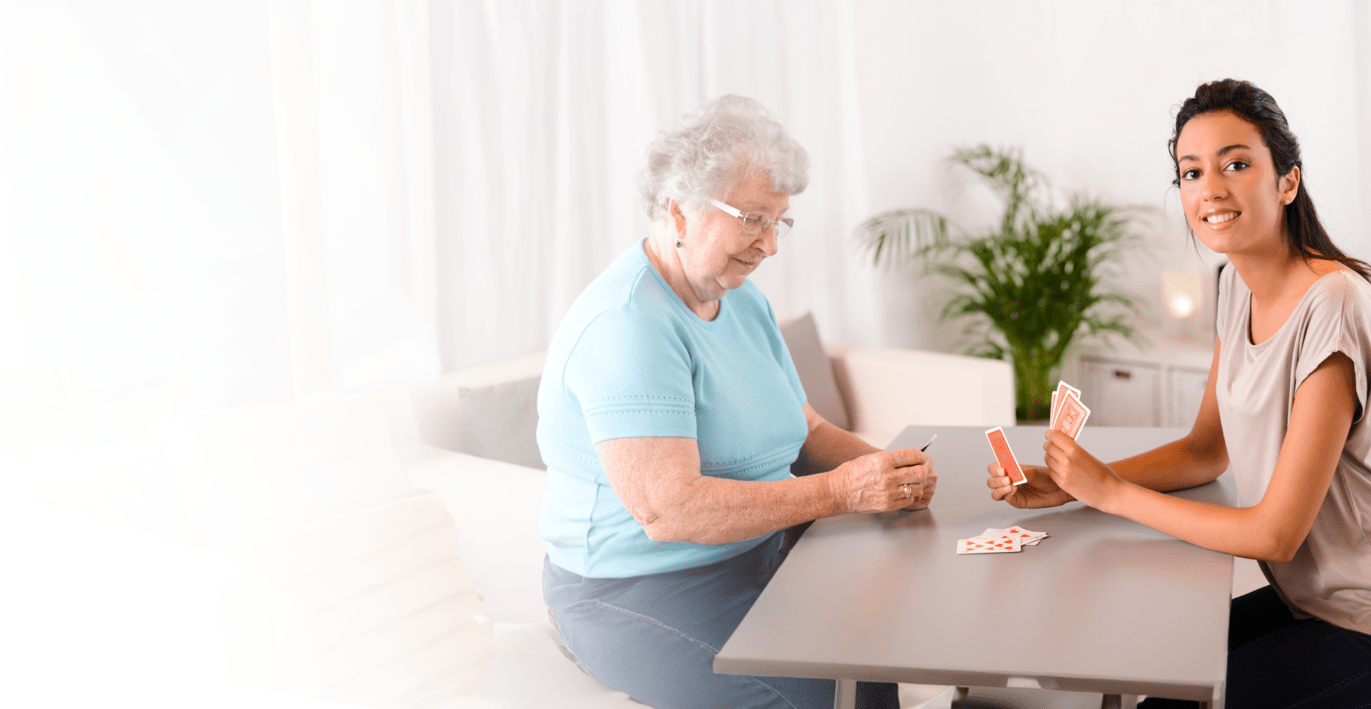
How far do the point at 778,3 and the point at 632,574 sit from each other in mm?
2974

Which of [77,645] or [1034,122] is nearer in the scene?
[77,645]

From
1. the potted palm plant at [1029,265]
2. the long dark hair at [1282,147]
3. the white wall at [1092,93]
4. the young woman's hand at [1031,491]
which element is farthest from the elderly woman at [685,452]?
the white wall at [1092,93]

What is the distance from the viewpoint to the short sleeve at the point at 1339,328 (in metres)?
1.20

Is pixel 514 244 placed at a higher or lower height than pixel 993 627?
higher

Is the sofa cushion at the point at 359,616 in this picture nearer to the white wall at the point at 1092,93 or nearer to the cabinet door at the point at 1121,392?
the white wall at the point at 1092,93

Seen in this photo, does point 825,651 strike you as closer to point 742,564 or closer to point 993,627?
point 993,627

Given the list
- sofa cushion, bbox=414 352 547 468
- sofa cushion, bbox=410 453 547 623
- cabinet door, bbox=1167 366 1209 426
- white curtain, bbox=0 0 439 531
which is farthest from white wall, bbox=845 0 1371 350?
sofa cushion, bbox=410 453 547 623

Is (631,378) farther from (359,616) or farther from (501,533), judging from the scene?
(501,533)

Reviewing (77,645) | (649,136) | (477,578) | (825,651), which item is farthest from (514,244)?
(825,651)

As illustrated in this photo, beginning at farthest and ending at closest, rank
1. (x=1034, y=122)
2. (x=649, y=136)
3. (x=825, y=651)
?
(x=1034, y=122) < (x=649, y=136) < (x=825, y=651)

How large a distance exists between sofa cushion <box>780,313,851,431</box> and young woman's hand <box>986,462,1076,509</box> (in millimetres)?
1824

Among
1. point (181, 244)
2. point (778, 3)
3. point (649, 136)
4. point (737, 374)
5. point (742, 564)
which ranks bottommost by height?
point (742, 564)

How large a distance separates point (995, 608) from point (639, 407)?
1.69 feet

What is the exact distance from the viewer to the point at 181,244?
1746 millimetres
